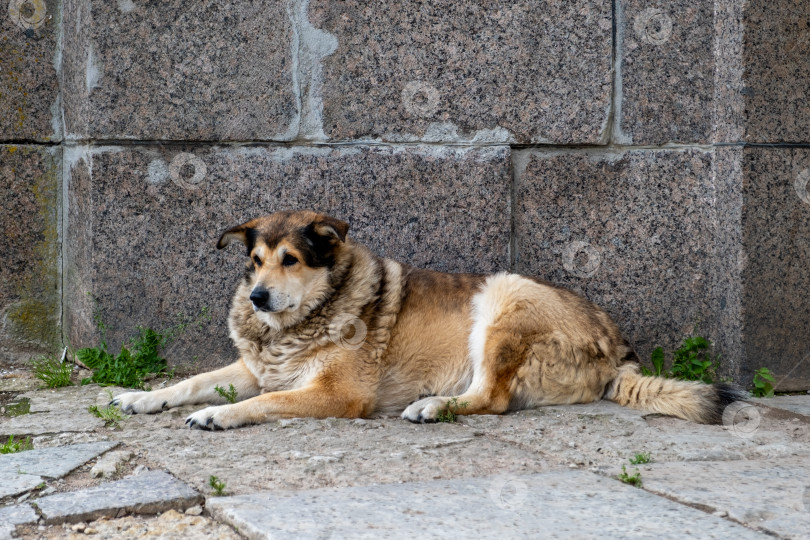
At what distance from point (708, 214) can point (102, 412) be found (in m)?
3.68

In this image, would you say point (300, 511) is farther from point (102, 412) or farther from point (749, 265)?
point (749, 265)

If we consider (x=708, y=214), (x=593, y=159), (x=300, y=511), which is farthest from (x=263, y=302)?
(x=708, y=214)

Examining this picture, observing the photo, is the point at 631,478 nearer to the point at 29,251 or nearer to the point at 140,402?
the point at 140,402

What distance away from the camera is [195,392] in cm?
428

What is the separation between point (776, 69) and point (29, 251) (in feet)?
15.4

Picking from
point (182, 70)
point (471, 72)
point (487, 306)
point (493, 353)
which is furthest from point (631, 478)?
point (182, 70)

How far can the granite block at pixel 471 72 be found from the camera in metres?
4.92

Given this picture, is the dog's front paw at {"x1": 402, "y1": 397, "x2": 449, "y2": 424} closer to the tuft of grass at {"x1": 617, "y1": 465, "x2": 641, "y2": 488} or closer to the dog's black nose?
the dog's black nose

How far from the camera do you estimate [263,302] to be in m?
4.10

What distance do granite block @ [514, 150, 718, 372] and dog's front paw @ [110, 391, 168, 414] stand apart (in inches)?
89.7

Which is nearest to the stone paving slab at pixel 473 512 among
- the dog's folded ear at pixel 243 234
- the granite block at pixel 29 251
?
the dog's folded ear at pixel 243 234

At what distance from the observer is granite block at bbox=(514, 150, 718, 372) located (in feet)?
16.6

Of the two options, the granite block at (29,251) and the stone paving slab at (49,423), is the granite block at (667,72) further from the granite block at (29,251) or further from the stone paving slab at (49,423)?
the granite block at (29,251)

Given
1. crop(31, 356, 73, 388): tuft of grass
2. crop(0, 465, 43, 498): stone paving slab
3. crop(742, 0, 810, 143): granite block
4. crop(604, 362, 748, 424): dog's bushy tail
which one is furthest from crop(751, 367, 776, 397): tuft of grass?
crop(31, 356, 73, 388): tuft of grass
